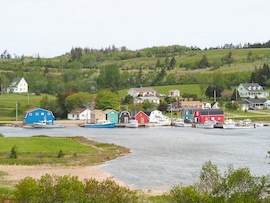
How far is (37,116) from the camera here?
81.7 m

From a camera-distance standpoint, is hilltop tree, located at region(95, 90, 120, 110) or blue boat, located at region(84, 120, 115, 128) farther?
hilltop tree, located at region(95, 90, 120, 110)

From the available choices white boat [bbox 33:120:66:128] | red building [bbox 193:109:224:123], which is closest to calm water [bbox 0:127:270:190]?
red building [bbox 193:109:224:123]

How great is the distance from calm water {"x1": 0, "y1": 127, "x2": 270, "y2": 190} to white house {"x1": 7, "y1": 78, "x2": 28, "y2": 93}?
6478 centimetres

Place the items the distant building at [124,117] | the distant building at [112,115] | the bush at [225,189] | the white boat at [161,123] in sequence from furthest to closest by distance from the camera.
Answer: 1. the distant building at [124,117]
2. the distant building at [112,115]
3. the white boat at [161,123]
4. the bush at [225,189]

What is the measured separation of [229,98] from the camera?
104812 mm

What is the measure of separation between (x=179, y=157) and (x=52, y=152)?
1036 centimetres

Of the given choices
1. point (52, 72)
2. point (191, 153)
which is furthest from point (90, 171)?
point (52, 72)

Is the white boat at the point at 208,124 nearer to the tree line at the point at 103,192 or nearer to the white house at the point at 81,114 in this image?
the white house at the point at 81,114

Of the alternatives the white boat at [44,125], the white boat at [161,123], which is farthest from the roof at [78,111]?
the white boat at [161,123]

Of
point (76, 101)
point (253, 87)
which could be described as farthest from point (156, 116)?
point (253, 87)

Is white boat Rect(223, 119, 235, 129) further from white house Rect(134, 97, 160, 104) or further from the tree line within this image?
the tree line

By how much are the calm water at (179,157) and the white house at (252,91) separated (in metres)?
45.8

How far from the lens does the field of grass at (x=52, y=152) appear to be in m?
36.1

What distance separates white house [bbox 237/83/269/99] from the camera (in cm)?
10838
